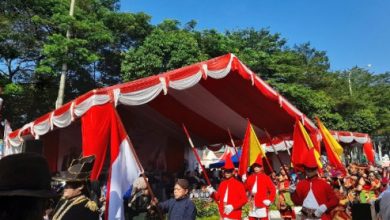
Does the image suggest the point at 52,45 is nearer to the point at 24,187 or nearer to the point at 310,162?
the point at 310,162

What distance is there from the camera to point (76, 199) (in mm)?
3656

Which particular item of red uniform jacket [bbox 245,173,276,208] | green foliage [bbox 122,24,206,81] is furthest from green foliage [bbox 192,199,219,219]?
green foliage [bbox 122,24,206,81]

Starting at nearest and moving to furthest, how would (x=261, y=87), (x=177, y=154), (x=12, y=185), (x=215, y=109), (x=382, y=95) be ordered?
1. (x=12, y=185)
2. (x=261, y=87)
3. (x=215, y=109)
4. (x=177, y=154)
5. (x=382, y=95)

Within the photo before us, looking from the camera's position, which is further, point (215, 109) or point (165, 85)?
point (215, 109)

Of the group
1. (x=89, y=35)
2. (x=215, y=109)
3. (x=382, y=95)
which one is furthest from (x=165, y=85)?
(x=382, y=95)

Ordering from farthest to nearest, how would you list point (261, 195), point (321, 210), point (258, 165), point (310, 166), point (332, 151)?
point (332, 151)
point (258, 165)
point (261, 195)
point (310, 166)
point (321, 210)

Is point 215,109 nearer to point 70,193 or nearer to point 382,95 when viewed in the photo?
point 70,193

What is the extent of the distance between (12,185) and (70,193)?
2295 millimetres

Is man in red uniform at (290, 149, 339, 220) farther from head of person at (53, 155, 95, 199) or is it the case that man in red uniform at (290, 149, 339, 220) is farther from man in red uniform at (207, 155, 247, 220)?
head of person at (53, 155, 95, 199)

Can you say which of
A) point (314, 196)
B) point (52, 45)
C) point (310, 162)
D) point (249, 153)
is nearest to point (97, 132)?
point (310, 162)

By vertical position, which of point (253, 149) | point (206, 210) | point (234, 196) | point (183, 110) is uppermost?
point (183, 110)

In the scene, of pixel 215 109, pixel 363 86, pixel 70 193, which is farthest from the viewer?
pixel 363 86

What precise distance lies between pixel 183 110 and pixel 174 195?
6.06 metres

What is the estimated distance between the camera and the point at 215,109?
11539mm
